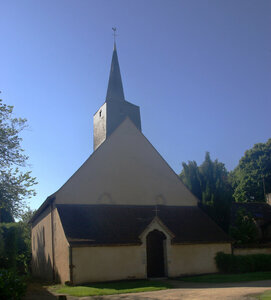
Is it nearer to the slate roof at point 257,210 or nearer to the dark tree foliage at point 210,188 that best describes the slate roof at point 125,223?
the dark tree foliage at point 210,188

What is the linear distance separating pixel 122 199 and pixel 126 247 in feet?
11.9

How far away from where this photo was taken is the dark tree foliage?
25266 millimetres

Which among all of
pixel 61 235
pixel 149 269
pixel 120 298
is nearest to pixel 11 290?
pixel 120 298

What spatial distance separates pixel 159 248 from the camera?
65.4 ft

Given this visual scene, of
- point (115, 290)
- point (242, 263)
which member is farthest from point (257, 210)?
point (115, 290)

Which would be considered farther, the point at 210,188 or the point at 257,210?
the point at 257,210

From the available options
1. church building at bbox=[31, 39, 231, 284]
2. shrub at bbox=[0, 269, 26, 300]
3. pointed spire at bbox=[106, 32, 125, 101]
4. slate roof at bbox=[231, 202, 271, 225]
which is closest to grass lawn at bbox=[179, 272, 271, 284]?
→ church building at bbox=[31, 39, 231, 284]

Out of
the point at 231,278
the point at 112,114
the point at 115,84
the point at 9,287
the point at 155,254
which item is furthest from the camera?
the point at 115,84

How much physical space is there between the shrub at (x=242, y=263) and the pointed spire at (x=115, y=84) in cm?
1548

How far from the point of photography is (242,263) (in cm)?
2028

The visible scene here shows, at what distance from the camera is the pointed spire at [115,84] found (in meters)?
31.3

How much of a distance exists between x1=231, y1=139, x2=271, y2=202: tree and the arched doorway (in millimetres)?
24948

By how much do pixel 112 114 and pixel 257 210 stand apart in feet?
51.1

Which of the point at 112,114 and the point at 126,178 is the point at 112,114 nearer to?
the point at 112,114
